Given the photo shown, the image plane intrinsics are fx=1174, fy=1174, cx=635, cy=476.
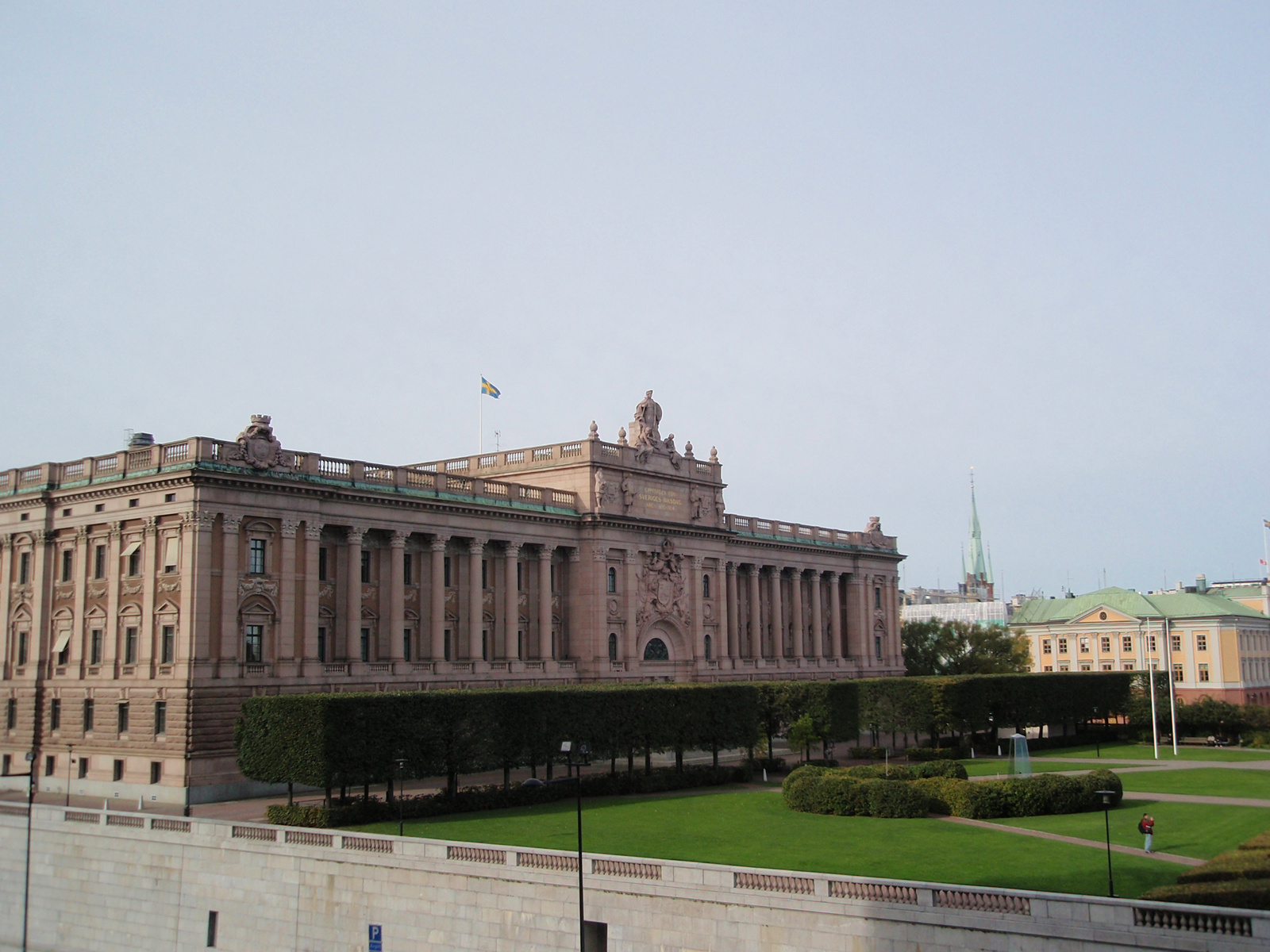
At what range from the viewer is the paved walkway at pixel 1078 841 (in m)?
42.2

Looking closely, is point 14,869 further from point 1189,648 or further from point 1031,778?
point 1189,648

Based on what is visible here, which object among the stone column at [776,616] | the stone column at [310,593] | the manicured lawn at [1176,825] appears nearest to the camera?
the manicured lawn at [1176,825]

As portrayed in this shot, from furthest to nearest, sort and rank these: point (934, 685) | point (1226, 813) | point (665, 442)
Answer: point (665, 442)
point (934, 685)
point (1226, 813)

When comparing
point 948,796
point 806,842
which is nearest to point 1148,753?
point 948,796

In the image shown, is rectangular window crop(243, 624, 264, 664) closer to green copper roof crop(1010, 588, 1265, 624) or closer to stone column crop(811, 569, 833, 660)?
stone column crop(811, 569, 833, 660)

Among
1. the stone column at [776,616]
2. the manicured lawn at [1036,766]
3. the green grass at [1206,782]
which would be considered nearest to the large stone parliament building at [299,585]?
the stone column at [776,616]

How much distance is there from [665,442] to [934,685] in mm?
28469

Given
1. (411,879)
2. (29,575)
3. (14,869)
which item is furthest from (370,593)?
(411,879)

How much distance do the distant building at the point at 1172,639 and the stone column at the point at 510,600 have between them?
84.4 meters

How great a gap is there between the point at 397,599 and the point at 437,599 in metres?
3.47

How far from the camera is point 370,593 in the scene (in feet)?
243

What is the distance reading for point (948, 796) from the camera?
55688mm

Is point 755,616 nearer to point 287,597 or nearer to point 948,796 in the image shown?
point 287,597

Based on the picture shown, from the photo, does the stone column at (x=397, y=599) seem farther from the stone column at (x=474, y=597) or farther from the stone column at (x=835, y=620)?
the stone column at (x=835, y=620)
